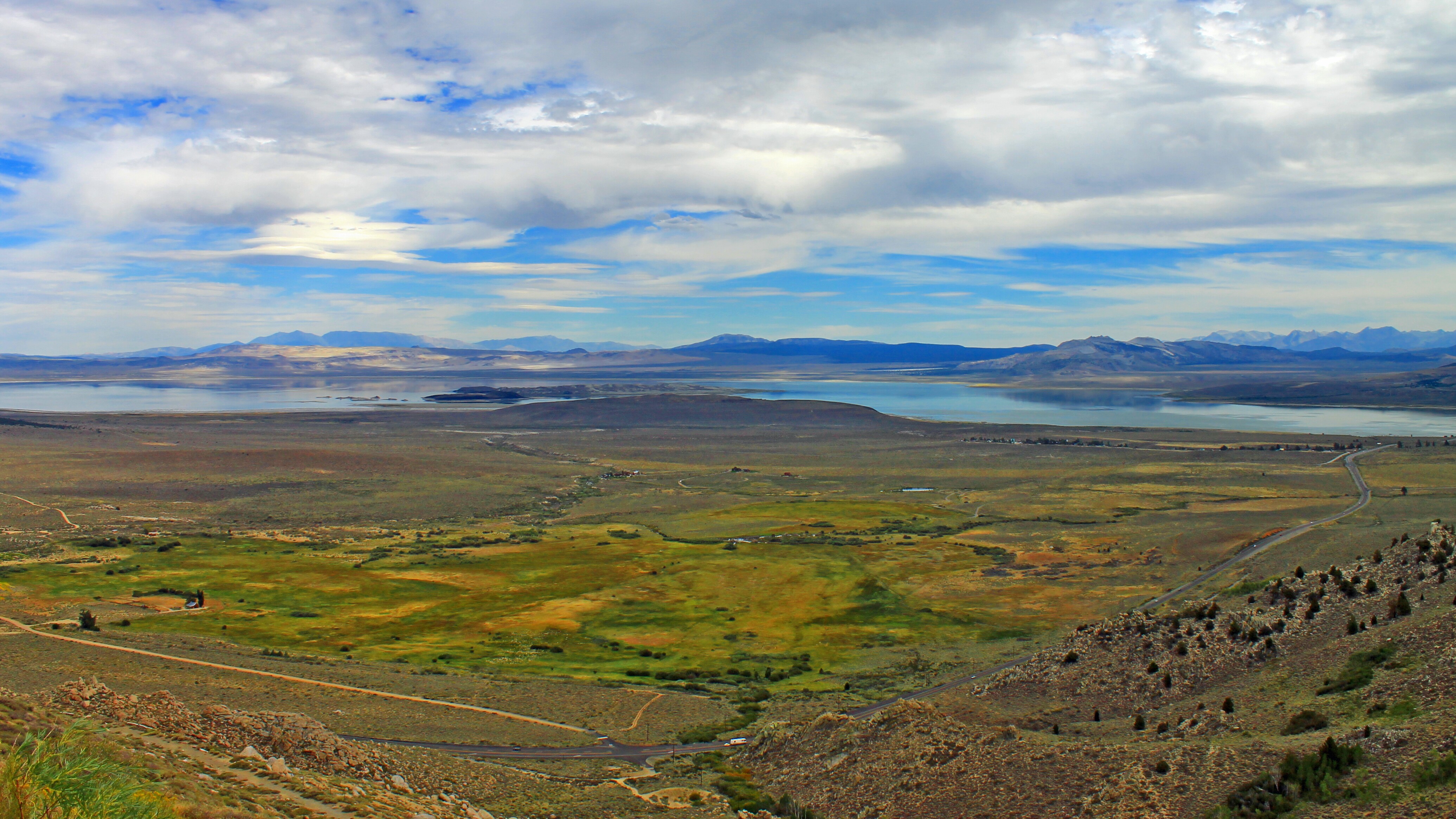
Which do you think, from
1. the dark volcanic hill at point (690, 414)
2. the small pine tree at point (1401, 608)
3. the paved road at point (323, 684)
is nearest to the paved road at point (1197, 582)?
the paved road at point (323, 684)

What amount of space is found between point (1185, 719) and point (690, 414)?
14699 cm

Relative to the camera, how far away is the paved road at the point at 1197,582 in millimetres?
28141

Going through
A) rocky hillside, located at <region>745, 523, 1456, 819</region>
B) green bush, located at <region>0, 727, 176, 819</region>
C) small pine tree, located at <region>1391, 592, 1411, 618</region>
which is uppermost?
green bush, located at <region>0, 727, 176, 819</region>

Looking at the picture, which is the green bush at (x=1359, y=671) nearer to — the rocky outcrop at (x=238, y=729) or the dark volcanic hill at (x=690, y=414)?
the rocky outcrop at (x=238, y=729)

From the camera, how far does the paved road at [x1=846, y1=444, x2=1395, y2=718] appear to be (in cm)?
2814

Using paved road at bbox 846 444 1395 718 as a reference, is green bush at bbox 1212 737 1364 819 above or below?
above

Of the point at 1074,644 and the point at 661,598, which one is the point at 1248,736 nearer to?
the point at 1074,644

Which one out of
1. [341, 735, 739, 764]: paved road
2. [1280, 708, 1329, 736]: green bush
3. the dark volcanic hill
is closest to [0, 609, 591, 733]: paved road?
[341, 735, 739, 764]: paved road

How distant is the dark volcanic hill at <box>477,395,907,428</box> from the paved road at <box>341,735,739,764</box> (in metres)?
120

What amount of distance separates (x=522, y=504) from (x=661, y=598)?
35.0 meters

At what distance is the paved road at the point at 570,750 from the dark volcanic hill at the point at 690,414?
11997 cm

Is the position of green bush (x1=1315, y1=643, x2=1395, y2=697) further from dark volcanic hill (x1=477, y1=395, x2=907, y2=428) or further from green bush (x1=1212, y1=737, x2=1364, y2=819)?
dark volcanic hill (x1=477, y1=395, x2=907, y2=428)

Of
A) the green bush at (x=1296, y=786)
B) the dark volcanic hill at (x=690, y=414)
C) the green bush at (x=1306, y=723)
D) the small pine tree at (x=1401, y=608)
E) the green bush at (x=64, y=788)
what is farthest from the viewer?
the dark volcanic hill at (x=690, y=414)

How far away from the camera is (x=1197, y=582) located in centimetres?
4384
